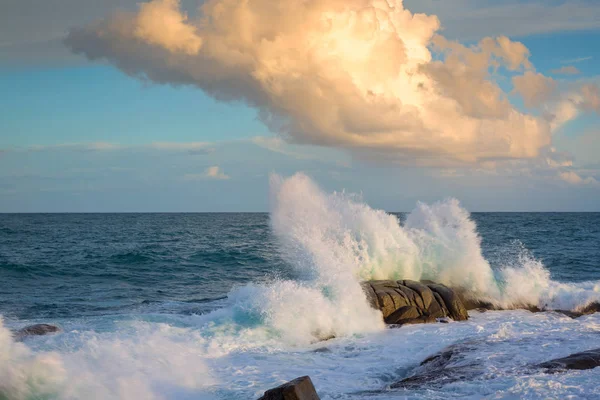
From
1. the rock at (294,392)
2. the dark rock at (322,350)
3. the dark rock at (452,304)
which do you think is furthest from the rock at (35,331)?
the dark rock at (452,304)

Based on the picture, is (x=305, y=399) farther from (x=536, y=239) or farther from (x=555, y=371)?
(x=536, y=239)

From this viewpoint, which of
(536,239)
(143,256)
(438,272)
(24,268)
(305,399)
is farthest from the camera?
(536,239)

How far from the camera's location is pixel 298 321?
510 inches

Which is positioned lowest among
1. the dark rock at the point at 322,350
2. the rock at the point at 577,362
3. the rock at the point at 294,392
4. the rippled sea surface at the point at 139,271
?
the dark rock at the point at 322,350

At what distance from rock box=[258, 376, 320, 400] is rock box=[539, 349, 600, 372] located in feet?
13.9

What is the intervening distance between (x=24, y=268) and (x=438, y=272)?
55.6ft

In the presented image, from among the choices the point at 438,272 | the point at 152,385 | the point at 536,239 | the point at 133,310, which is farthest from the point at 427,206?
the point at 536,239

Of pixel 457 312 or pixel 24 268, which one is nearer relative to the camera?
pixel 457 312

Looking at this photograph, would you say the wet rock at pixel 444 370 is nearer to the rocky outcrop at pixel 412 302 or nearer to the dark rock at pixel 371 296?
the rocky outcrop at pixel 412 302

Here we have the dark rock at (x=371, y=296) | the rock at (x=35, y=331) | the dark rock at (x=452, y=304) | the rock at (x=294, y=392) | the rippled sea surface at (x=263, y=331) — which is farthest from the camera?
the dark rock at (x=452, y=304)

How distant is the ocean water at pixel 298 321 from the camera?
869cm

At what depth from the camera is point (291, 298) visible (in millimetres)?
13758

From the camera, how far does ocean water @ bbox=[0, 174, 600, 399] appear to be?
8.69 m

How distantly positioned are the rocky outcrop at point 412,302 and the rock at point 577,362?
495cm
